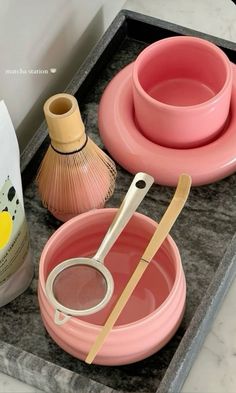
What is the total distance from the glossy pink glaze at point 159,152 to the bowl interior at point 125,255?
0.22ft

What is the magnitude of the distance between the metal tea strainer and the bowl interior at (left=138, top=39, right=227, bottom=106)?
13 cm

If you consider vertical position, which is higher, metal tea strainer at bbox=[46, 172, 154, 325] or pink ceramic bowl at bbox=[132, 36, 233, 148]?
pink ceramic bowl at bbox=[132, 36, 233, 148]

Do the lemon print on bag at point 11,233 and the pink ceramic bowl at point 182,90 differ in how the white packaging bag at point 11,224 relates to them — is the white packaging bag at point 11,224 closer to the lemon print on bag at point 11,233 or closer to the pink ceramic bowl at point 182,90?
the lemon print on bag at point 11,233

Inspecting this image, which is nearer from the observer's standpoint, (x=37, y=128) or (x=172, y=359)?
(x=172, y=359)

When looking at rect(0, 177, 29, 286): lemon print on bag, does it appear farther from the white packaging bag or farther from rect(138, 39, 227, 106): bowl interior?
rect(138, 39, 227, 106): bowl interior

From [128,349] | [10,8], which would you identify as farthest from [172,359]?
[10,8]

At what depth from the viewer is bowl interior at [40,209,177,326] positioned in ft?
1.63

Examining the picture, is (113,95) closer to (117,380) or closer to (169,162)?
(169,162)

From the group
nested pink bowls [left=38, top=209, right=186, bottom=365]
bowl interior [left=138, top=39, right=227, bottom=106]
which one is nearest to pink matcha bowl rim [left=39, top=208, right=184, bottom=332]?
nested pink bowls [left=38, top=209, right=186, bottom=365]

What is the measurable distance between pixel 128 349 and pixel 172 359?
27 mm

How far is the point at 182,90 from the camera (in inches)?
24.0

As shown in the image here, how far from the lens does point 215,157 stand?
1.83ft

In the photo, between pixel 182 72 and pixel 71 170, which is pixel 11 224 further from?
pixel 182 72

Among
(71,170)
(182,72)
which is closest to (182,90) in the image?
(182,72)
